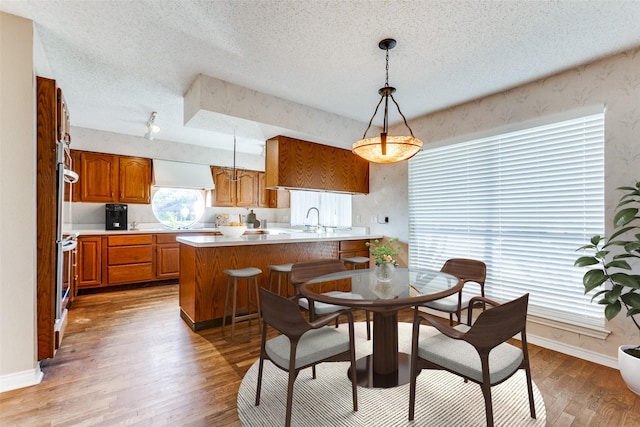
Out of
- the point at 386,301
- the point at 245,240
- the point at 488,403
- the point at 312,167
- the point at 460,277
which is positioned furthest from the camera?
the point at 312,167

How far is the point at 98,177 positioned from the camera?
15.9 feet

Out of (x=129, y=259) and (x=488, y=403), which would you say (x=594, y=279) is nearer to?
(x=488, y=403)

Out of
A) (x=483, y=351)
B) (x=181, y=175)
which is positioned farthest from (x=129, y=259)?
(x=483, y=351)

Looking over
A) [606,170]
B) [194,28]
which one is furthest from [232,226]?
[606,170]

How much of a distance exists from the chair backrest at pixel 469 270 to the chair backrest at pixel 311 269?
1075 mm

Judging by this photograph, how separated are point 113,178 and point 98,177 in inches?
8.0

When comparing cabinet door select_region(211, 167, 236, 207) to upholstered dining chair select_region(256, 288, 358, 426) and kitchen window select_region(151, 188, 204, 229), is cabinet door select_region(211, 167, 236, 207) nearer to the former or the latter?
kitchen window select_region(151, 188, 204, 229)

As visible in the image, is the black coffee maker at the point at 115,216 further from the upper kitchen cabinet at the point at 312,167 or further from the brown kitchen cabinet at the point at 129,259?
the upper kitchen cabinet at the point at 312,167

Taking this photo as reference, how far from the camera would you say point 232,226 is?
3.49 metres

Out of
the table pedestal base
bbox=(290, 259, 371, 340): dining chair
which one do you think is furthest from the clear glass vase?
the table pedestal base

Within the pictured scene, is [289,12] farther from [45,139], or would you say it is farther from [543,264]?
[543,264]

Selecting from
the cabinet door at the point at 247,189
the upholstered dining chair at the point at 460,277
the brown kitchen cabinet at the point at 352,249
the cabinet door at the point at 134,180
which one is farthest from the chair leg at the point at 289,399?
the cabinet door at the point at 247,189

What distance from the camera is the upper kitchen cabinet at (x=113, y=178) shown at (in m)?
4.73

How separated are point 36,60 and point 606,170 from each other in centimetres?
466
